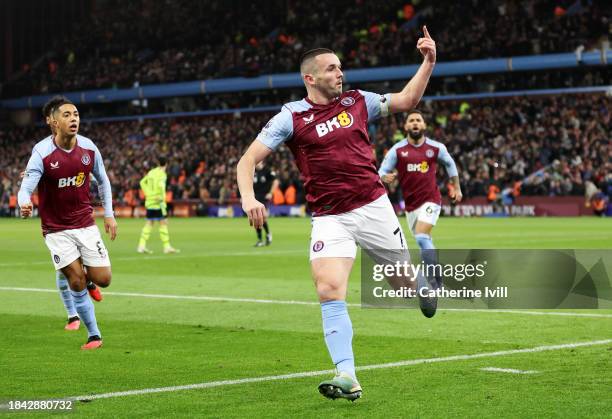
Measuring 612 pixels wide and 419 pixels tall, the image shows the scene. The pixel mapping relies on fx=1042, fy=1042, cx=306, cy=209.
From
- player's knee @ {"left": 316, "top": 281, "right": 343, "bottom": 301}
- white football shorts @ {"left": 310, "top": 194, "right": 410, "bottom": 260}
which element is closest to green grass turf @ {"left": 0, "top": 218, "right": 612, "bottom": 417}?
player's knee @ {"left": 316, "top": 281, "right": 343, "bottom": 301}

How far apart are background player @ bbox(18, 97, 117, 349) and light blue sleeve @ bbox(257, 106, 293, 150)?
3.44 m

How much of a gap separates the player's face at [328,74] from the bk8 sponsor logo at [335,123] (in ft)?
0.60

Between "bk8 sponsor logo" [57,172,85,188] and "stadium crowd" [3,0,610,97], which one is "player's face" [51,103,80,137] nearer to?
"bk8 sponsor logo" [57,172,85,188]

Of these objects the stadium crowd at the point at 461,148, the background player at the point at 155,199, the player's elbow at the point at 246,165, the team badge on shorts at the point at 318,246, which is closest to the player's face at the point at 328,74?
the player's elbow at the point at 246,165

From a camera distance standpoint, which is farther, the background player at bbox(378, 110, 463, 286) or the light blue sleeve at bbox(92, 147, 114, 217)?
→ the background player at bbox(378, 110, 463, 286)

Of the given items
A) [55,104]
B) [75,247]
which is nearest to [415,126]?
[75,247]

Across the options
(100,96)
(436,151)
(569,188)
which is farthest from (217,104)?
(436,151)

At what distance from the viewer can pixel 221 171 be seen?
57.3 meters

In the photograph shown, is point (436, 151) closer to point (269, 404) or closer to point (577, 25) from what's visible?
point (269, 404)

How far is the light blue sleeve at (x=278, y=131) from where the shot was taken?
24.5ft

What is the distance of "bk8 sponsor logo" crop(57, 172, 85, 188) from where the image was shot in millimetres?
10680

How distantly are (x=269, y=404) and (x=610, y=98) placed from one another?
157 ft

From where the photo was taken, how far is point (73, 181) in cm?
1074

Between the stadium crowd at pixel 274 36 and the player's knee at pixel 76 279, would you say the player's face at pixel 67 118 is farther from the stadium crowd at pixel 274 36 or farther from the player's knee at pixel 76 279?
the stadium crowd at pixel 274 36
